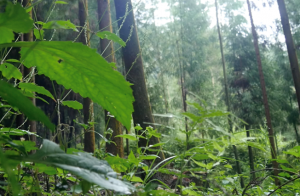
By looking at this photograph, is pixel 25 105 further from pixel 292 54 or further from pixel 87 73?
pixel 292 54

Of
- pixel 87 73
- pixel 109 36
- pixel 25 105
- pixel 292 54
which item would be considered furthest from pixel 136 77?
pixel 292 54

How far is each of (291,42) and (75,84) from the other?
6756 mm

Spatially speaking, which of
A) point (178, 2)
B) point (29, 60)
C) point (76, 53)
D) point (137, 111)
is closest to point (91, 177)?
point (76, 53)

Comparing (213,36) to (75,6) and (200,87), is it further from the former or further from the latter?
(75,6)

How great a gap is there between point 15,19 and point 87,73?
209 millimetres

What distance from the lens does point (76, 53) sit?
45 cm

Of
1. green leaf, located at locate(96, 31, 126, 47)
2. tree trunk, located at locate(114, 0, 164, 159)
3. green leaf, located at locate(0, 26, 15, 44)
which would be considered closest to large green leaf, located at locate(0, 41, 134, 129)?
green leaf, located at locate(0, 26, 15, 44)

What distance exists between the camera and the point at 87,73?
515 mm

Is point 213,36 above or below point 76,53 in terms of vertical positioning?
above

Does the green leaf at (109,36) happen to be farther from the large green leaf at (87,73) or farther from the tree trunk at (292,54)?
the tree trunk at (292,54)

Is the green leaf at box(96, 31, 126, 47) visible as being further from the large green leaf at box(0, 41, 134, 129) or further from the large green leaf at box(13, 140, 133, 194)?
the large green leaf at box(13, 140, 133, 194)

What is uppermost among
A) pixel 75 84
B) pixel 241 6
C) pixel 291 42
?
pixel 241 6

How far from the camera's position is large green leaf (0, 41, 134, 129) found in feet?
1.47

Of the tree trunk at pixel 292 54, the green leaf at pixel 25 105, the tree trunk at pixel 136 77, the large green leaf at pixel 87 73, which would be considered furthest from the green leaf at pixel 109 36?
Result: the tree trunk at pixel 292 54
